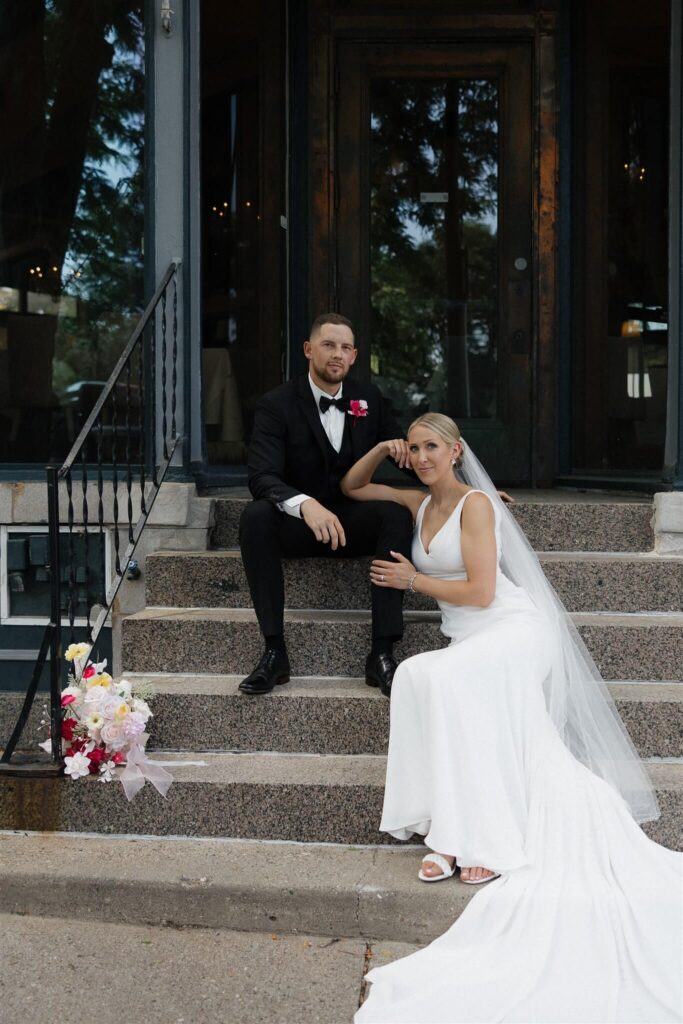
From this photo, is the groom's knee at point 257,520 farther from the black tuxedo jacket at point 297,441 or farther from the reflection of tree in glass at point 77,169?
the reflection of tree in glass at point 77,169

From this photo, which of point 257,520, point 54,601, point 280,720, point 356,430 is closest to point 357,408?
point 356,430

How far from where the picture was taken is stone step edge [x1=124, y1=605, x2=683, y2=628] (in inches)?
163

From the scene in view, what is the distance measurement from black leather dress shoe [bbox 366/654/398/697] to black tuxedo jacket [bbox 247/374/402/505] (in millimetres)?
771

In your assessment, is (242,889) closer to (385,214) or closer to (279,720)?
(279,720)

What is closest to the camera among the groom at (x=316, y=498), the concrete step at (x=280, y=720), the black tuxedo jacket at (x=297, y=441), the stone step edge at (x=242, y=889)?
the stone step edge at (x=242, y=889)

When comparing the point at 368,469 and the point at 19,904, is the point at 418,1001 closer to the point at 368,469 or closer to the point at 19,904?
the point at 19,904

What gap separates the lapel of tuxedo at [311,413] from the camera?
14.2 feet

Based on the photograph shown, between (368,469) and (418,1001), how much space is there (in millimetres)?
2125

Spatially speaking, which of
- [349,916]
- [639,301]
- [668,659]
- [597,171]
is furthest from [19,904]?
[597,171]

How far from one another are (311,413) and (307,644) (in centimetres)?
94

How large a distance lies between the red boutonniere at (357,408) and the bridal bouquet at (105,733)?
145cm

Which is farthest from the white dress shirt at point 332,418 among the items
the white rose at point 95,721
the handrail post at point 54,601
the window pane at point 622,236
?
the window pane at point 622,236

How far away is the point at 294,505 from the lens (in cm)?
398

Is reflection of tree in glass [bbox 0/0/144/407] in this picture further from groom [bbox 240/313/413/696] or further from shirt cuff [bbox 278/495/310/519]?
shirt cuff [bbox 278/495/310/519]
